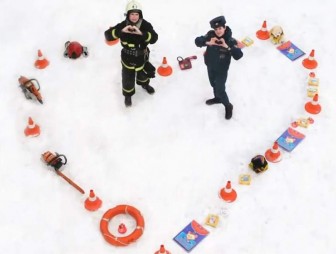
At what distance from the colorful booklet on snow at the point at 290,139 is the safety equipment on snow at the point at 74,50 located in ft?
10.5

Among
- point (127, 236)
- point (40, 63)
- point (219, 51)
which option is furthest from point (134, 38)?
point (127, 236)

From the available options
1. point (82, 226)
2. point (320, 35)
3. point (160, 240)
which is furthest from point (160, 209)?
point (320, 35)

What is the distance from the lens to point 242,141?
715cm

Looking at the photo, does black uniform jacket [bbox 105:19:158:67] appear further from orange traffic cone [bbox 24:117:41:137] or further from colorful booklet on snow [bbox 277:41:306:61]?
colorful booklet on snow [bbox 277:41:306:61]

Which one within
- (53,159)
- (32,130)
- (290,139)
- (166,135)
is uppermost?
(32,130)

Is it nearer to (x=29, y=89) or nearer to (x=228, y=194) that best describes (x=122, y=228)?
(x=228, y=194)

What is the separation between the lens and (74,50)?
316 inches

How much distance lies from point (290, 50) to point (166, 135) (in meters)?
2.53

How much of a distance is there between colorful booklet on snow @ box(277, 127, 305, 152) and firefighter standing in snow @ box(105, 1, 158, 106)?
1959 mm

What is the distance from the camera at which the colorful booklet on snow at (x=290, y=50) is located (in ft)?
26.9

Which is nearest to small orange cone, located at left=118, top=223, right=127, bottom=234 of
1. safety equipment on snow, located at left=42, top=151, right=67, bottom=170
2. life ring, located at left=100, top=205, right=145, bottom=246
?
life ring, located at left=100, top=205, right=145, bottom=246

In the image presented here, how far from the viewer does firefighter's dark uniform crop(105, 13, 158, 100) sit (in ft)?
21.8

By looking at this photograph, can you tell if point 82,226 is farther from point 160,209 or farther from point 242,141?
point 242,141

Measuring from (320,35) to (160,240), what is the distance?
4.46 metres
